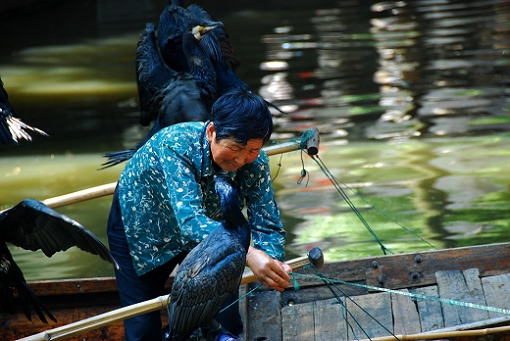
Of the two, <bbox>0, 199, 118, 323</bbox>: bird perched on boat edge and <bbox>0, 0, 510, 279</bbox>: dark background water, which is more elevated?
<bbox>0, 199, 118, 323</bbox>: bird perched on boat edge

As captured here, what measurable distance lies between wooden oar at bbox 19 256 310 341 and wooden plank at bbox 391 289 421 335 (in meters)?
1.02

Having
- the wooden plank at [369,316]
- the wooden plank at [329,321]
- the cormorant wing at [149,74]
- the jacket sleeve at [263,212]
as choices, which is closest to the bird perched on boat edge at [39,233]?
the jacket sleeve at [263,212]

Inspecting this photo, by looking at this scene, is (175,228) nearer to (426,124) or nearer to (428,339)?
(428,339)

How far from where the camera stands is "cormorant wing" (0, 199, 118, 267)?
2.92 metres

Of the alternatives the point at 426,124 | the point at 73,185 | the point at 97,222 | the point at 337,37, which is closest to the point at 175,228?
the point at 97,222

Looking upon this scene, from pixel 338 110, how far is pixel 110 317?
6.75 m

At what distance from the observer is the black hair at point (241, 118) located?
7.97 feet

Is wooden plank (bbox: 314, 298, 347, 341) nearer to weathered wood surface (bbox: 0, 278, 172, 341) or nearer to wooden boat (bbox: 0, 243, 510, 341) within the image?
wooden boat (bbox: 0, 243, 510, 341)

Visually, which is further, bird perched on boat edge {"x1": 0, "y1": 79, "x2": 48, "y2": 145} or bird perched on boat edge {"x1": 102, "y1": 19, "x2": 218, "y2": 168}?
bird perched on boat edge {"x1": 102, "y1": 19, "x2": 218, "y2": 168}

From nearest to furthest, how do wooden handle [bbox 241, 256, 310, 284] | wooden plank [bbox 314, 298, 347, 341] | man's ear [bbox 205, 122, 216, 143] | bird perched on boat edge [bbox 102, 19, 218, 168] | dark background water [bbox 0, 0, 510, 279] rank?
man's ear [bbox 205, 122, 216, 143], wooden handle [bbox 241, 256, 310, 284], wooden plank [bbox 314, 298, 347, 341], bird perched on boat edge [bbox 102, 19, 218, 168], dark background water [bbox 0, 0, 510, 279]

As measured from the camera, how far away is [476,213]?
6016 millimetres

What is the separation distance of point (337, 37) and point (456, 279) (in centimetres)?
1010

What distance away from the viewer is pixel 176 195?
2529 mm

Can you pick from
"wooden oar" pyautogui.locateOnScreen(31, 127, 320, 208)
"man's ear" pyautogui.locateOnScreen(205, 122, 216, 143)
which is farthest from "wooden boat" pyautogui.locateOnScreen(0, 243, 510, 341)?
"man's ear" pyautogui.locateOnScreen(205, 122, 216, 143)
